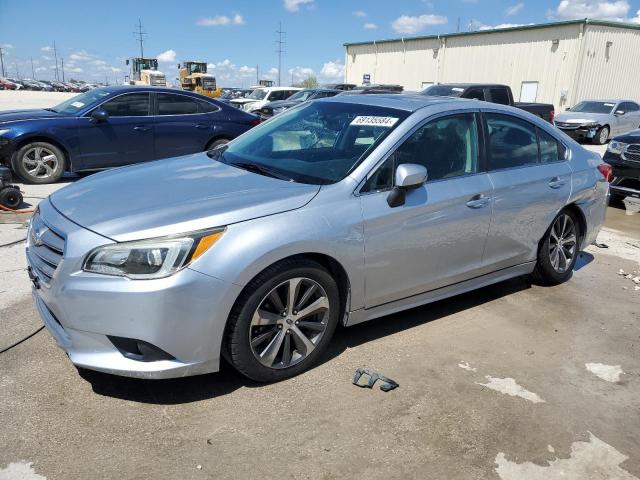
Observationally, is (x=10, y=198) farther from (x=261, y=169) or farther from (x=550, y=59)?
(x=550, y=59)

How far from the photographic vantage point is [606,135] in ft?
62.7

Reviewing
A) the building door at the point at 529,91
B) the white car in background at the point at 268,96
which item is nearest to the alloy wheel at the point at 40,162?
the white car in background at the point at 268,96

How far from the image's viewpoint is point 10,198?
22.0 ft

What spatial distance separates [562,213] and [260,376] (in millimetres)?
3099

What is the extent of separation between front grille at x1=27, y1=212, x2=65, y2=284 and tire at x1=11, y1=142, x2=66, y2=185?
19.7 feet

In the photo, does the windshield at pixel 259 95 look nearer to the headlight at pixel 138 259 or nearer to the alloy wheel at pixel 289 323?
the alloy wheel at pixel 289 323

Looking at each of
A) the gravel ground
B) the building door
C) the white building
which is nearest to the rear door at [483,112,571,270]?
the gravel ground

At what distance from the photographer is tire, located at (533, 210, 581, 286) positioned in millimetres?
4707

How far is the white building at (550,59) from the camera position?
88.6 feet

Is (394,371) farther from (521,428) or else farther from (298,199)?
(298,199)

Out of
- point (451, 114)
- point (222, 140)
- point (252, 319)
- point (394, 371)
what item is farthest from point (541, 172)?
point (222, 140)

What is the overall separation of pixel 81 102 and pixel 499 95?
33.9 ft

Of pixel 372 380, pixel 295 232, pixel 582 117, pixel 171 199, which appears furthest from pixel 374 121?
pixel 582 117

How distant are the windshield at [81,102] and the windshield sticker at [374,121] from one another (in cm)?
656
